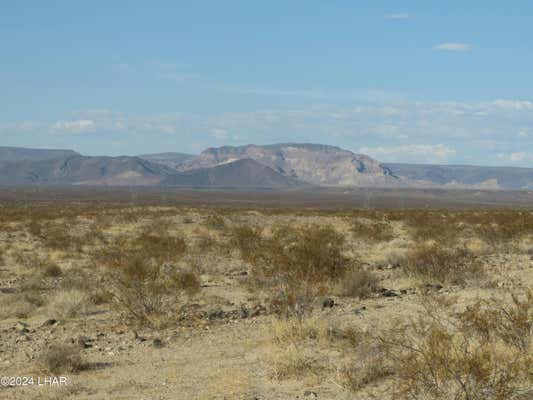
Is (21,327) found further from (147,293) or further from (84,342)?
(147,293)

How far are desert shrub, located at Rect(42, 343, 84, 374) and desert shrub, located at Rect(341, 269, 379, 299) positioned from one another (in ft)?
21.5

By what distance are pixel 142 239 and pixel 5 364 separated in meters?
16.9

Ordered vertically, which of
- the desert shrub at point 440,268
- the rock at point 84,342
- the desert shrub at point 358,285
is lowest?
the rock at point 84,342

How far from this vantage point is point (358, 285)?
1445 cm

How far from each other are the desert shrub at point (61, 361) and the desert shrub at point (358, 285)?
6.56 m

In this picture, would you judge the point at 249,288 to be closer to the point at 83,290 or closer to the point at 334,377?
the point at 83,290

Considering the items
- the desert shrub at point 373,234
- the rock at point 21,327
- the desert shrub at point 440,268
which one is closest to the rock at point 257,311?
the rock at point 21,327

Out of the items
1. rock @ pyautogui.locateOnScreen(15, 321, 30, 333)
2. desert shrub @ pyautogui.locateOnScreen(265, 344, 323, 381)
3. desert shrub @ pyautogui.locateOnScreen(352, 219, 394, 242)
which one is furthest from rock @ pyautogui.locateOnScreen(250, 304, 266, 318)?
desert shrub @ pyautogui.locateOnScreen(352, 219, 394, 242)

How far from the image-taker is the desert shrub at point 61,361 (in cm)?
885

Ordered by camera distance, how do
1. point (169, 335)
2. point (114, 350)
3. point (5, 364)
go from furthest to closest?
point (169, 335)
point (114, 350)
point (5, 364)

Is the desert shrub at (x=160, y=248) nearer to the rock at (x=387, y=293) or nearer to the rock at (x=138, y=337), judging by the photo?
the rock at (x=387, y=293)

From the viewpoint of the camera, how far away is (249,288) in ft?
50.5

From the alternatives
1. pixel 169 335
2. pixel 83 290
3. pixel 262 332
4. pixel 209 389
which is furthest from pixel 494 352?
pixel 83 290

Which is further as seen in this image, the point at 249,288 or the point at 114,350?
the point at 249,288
